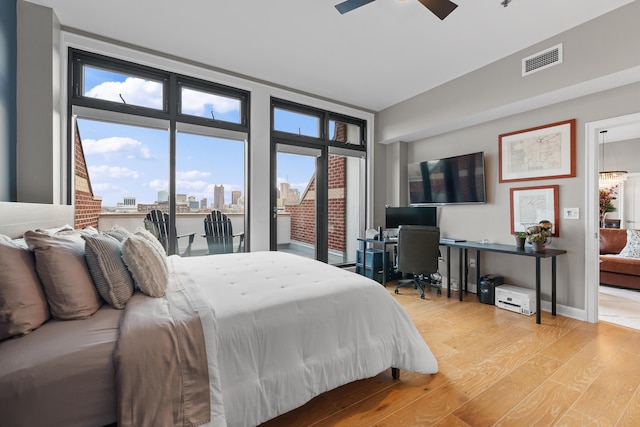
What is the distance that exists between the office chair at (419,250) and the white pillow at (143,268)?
10.3ft

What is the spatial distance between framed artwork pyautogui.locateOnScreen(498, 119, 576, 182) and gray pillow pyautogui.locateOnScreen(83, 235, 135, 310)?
13.7ft

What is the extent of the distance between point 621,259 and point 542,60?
3.20 meters

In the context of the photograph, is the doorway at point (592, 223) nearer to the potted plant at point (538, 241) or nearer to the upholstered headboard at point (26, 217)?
the potted plant at point (538, 241)

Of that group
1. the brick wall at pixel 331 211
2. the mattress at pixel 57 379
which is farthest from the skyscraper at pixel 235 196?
the mattress at pixel 57 379

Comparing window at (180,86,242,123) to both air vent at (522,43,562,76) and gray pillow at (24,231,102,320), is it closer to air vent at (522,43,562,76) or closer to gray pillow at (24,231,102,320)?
gray pillow at (24,231,102,320)

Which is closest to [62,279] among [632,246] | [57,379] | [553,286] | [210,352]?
[57,379]

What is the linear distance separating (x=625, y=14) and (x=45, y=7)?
5.02m

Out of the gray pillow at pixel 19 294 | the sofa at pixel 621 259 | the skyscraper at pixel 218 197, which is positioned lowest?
the sofa at pixel 621 259

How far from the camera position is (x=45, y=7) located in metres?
2.54

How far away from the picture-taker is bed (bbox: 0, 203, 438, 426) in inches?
40.1

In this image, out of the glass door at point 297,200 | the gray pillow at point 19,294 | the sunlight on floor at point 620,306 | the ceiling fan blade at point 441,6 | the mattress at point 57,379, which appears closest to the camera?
the mattress at point 57,379

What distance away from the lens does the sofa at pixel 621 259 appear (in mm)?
4020

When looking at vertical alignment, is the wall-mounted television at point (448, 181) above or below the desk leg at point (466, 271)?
above

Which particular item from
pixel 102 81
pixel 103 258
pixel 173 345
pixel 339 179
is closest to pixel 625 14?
pixel 339 179
